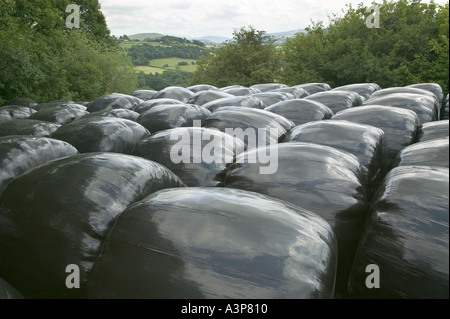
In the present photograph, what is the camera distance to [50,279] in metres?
1.91

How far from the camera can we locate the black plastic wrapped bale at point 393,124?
372 cm

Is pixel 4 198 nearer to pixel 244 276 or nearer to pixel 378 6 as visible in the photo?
pixel 244 276

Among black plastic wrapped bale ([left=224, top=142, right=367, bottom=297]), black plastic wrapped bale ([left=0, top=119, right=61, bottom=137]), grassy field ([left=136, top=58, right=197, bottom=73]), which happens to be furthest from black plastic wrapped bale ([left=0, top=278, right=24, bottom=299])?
grassy field ([left=136, top=58, right=197, bottom=73])

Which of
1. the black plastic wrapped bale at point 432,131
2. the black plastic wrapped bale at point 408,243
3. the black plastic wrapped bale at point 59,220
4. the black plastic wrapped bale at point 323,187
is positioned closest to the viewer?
the black plastic wrapped bale at point 408,243

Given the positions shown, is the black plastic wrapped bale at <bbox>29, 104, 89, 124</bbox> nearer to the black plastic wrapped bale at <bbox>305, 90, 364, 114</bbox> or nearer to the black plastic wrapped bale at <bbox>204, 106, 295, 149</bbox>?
the black plastic wrapped bale at <bbox>204, 106, 295, 149</bbox>

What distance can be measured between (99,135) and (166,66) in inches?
1702

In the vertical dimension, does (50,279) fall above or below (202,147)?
below

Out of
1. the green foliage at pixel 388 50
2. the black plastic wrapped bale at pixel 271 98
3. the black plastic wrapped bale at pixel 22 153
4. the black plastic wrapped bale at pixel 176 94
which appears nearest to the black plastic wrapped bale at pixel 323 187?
the black plastic wrapped bale at pixel 22 153

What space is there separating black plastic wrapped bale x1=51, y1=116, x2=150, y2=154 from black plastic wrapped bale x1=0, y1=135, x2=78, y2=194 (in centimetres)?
52

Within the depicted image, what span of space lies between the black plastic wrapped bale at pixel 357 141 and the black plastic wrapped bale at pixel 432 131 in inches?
14.0

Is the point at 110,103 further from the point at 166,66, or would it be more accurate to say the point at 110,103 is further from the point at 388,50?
the point at 166,66

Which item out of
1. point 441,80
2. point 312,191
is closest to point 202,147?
point 312,191

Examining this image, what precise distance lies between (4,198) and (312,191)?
5.80ft

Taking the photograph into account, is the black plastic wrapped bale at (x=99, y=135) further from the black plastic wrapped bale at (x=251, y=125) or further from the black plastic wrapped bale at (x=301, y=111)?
the black plastic wrapped bale at (x=301, y=111)
